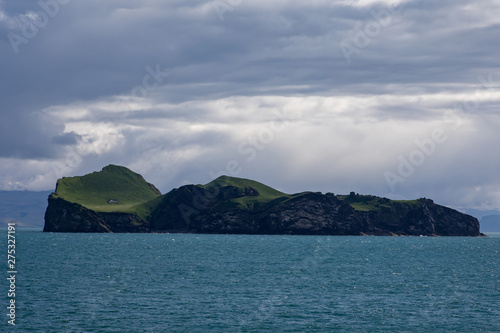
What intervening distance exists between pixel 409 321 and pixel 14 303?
4995 cm

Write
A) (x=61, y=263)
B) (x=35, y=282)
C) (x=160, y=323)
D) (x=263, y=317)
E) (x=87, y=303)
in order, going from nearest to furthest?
(x=160, y=323) → (x=263, y=317) → (x=87, y=303) → (x=35, y=282) → (x=61, y=263)

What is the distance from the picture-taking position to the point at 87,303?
77.0 meters

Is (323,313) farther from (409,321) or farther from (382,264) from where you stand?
(382,264)

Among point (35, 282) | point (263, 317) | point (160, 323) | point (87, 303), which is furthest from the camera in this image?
point (35, 282)

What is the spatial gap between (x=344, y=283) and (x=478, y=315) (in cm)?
3210

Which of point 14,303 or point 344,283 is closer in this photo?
point 14,303

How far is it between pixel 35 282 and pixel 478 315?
69.6 metres

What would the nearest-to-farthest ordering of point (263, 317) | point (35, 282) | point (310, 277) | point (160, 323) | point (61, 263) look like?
point (160, 323), point (263, 317), point (35, 282), point (310, 277), point (61, 263)

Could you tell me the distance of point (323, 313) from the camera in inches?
2869

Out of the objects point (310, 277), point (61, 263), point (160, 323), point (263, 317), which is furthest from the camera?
point (61, 263)

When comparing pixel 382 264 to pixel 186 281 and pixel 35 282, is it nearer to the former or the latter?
→ pixel 186 281

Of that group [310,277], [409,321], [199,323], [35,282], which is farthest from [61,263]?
[409,321]

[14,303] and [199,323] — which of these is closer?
[199,323]

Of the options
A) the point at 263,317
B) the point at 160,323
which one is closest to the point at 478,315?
the point at 263,317
